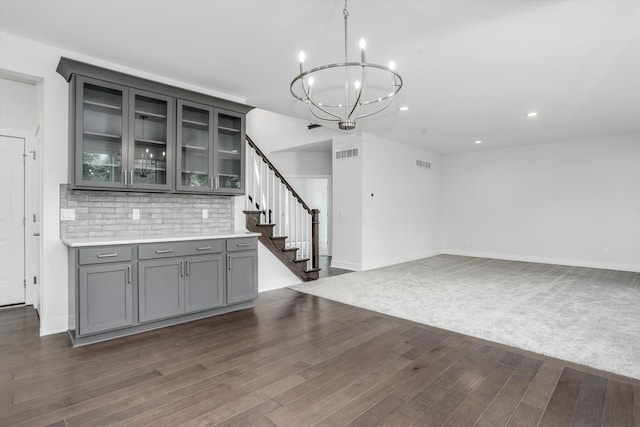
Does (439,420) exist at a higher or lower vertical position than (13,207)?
lower

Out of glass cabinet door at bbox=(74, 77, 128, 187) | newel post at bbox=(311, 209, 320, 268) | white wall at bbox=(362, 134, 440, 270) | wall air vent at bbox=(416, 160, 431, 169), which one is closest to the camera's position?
glass cabinet door at bbox=(74, 77, 128, 187)

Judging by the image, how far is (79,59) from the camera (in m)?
3.34

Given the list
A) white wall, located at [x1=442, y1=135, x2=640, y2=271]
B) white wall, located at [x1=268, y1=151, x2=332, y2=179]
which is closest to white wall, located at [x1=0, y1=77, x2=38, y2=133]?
white wall, located at [x1=268, y1=151, x2=332, y2=179]

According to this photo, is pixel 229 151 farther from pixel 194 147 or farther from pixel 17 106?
pixel 17 106

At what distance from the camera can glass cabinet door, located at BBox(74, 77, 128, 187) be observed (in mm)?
3174

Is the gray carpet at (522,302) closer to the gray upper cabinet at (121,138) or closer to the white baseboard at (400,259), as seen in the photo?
the white baseboard at (400,259)

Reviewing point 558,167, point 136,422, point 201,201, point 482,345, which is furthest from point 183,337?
point 558,167

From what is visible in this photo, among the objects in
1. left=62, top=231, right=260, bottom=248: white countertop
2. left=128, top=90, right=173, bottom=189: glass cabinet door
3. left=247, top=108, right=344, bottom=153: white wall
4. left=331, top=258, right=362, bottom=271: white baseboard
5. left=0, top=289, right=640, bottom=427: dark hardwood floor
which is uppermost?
left=247, top=108, right=344, bottom=153: white wall

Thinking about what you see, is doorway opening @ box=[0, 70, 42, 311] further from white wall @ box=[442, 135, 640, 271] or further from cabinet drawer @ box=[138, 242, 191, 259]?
white wall @ box=[442, 135, 640, 271]

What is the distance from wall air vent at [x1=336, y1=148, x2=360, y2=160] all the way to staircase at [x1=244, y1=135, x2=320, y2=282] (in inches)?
65.5

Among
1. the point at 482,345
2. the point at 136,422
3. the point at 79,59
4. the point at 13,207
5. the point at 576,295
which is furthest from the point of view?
the point at 576,295

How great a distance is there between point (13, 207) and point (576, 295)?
7.62 metres

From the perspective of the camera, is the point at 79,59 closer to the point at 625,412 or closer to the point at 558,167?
the point at 625,412

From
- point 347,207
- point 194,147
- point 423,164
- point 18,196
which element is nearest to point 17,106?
point 18,196
